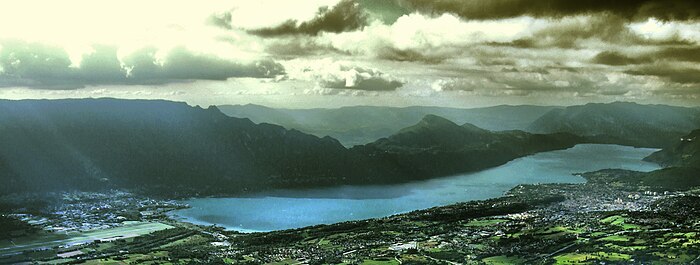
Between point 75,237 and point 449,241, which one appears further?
point 75,237

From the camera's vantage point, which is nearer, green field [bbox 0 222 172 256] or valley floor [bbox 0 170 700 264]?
valley floor [bbox 0 170 700 264]

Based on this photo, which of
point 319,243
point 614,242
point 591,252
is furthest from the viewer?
point 319,243

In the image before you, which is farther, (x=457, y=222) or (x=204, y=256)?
(x=457, y=222)

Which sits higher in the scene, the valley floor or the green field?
the valley floor

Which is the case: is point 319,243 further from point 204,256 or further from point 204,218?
point 204,218

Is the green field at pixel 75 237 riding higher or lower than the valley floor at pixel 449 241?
lower

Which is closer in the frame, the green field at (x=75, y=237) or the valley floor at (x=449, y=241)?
the valley floor at (x=449, y=241)

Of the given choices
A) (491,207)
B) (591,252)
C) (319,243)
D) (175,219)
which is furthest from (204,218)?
(591,252)

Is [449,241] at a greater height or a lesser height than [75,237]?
greater
